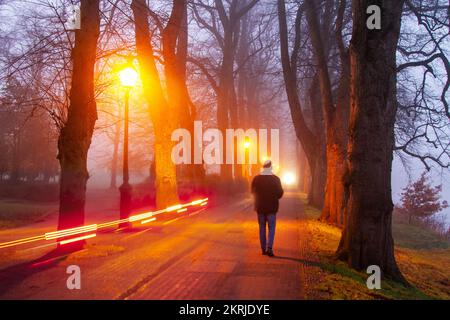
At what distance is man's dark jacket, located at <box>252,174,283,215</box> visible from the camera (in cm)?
860

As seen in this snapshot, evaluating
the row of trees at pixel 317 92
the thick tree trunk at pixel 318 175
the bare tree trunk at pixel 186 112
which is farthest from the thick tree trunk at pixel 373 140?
the bare tree trunk at pixel 186 112

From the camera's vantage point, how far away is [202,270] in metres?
7.46

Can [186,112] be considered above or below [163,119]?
above

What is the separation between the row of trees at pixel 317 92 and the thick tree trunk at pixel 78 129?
0.07 feet

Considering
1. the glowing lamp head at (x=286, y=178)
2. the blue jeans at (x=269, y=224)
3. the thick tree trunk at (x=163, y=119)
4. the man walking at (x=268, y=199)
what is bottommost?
the glowing lamp head at (x=286, y=178)

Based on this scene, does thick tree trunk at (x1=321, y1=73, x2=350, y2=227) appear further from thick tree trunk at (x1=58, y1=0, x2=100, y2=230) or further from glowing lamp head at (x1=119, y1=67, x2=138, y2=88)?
thick tree trunk at (x1=58, y1=0, x2=100, y2=230)

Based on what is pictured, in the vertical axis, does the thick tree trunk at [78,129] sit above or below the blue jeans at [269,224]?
above

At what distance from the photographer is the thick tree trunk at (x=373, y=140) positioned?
7422 mm

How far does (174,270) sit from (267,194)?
244cm

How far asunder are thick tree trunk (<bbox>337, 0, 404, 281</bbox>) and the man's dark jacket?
1.53 metres

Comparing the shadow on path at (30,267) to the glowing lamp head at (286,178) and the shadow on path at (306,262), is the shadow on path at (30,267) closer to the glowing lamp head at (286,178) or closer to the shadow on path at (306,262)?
the shadow on path at (306,262)

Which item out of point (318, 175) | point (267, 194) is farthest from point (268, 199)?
point (318, 175)

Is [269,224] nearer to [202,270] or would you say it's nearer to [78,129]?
[202,270]

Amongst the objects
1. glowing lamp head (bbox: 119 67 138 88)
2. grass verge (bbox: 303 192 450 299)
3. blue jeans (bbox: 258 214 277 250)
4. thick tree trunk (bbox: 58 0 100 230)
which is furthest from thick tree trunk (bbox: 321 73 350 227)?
thick tree trunk (bbox: 58 0 100 230)
